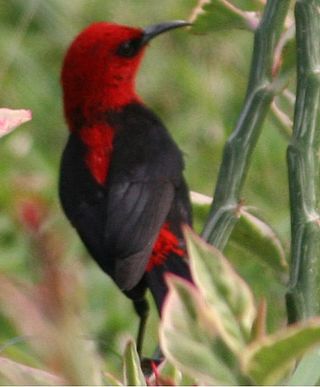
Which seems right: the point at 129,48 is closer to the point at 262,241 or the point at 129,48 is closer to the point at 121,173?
the point at 121,173

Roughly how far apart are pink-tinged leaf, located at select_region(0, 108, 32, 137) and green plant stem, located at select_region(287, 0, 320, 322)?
331 millimetres

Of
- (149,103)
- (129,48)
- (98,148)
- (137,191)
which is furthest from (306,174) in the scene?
(149,103)

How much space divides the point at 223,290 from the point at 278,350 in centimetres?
7

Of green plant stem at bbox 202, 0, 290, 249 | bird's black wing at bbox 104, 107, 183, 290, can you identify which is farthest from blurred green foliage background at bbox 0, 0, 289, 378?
green plant stem at bbox 202, 0, 290, 249

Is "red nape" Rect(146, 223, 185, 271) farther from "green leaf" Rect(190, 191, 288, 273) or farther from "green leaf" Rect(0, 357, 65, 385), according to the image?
"green leaf" Rect(0, 357, 65, 385)

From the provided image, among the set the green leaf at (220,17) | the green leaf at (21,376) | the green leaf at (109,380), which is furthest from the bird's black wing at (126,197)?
the green leaf at (21,376)

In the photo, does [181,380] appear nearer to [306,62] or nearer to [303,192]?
[303,192]

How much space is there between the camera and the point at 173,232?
8.71 ft

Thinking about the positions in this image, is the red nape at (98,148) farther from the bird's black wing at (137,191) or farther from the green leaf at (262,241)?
the green leaf at (262,241)

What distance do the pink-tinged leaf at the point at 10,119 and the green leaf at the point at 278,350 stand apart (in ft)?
1.05

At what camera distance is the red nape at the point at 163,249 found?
2.59 m

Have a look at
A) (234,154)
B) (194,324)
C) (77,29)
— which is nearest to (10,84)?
(77,29)

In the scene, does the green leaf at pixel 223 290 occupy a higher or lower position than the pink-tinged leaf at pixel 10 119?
lower

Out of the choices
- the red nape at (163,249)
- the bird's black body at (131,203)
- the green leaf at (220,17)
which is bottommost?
the red nape at (163,249)
